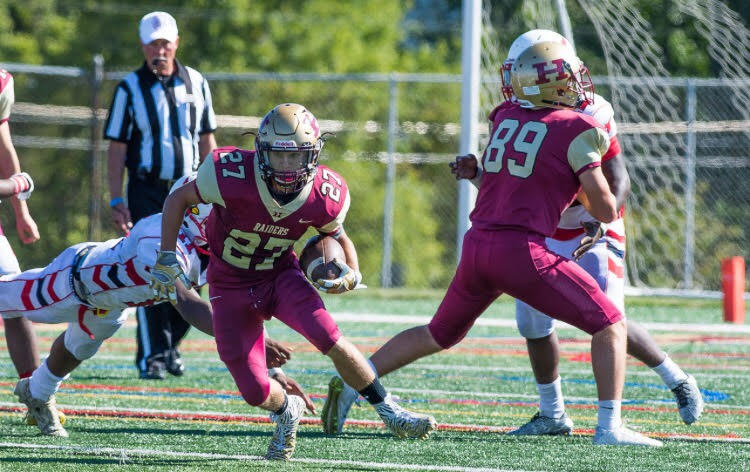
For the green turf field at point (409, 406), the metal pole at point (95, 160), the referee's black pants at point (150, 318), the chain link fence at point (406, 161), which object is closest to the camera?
the green turf field at point (409, 406)

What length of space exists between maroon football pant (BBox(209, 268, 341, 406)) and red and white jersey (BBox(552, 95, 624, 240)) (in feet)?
3.96

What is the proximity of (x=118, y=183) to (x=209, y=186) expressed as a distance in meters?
2.75

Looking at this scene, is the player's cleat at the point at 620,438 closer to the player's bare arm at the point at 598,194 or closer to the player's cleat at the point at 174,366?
the player's bare arm at the point at 598,194

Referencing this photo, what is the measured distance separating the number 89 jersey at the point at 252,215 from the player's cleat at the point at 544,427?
1.26 metres

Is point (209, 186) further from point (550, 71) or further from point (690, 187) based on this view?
point (690, 187)

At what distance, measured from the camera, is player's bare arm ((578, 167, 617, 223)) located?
478 cm

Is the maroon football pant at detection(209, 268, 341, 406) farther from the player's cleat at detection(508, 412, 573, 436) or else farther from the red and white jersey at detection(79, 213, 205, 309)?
the player's cleat at detection(508, 412, 573, 436)

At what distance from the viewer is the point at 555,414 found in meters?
5.39

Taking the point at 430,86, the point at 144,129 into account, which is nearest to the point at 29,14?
the point at 430,86

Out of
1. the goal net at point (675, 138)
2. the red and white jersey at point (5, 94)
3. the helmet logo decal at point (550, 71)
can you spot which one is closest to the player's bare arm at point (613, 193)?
the helmet logo decal at point (550, 71)

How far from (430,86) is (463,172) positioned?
17135 mm

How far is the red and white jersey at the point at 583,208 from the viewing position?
5.33 metres

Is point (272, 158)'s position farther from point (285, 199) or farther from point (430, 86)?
point (430, 86)

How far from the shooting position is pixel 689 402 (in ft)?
17.5
